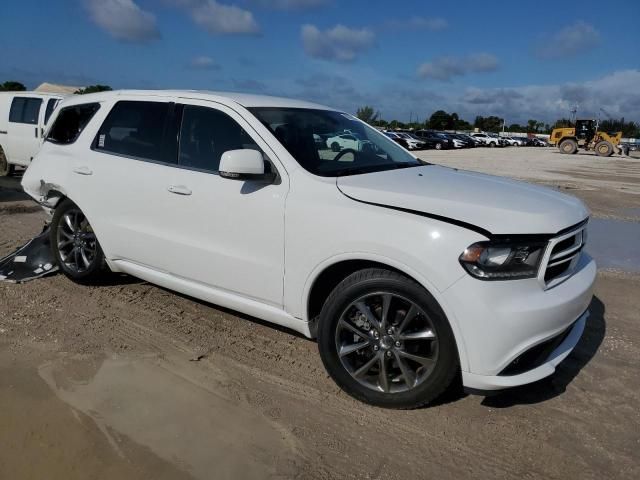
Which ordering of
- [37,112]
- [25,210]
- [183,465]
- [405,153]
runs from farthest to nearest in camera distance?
1. [37,112]
2. [25,210]
3. [405,153]
4. [183,465]

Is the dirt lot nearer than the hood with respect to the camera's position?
Yes

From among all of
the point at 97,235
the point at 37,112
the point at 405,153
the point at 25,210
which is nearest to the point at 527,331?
the point at 405,153

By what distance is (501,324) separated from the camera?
8.71 ft

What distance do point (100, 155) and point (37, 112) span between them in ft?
27.6

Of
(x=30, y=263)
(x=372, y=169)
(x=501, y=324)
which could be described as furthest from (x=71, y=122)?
(x=501, y=324)

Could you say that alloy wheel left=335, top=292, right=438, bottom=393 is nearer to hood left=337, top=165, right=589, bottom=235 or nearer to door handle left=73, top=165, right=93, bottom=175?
hood left=337, top=165, right=589, bottom=235

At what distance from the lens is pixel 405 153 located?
4.41m

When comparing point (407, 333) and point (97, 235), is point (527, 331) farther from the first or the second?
point (97, 235)

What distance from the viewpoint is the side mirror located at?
3.21 m

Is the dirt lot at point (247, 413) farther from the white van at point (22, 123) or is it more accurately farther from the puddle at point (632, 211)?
the white van at point (22, 123)

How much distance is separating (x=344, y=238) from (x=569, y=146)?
1687 inches

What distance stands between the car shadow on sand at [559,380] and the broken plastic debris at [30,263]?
13.9 feet

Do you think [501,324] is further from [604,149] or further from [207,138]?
[604,149]

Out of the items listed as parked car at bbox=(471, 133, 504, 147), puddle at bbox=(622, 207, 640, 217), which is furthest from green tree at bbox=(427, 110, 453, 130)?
puddle at bbox=(622, 207, 640, 217)
